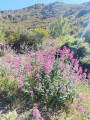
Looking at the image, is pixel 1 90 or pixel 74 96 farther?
pixel 1 90

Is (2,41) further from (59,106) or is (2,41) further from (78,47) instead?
(59,106)

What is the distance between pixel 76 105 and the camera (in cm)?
220

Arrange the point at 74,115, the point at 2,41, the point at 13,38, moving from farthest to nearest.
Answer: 1. the point at 13,38
2. the point at 2,41
3. the point at 74,115

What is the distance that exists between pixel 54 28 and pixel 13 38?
11217mm

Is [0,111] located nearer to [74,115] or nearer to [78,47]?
[74,115]

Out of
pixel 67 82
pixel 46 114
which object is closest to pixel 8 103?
pixel 46 114

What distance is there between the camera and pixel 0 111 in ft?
6.97

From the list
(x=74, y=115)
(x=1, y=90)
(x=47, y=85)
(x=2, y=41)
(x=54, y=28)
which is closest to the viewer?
(x=74, y=115)

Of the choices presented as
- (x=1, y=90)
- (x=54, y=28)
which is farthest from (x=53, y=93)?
(x=54, y=28)

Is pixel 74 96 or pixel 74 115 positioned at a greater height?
pixel 74 96

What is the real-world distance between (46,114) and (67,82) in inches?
33.4

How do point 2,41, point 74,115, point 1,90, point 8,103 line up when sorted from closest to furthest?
1. point 74,115
2. point 8,103
3. point 1,90
4. point 2,41

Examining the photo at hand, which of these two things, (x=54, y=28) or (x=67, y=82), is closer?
(x=67, y=82)

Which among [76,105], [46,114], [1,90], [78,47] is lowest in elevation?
[46,114]
